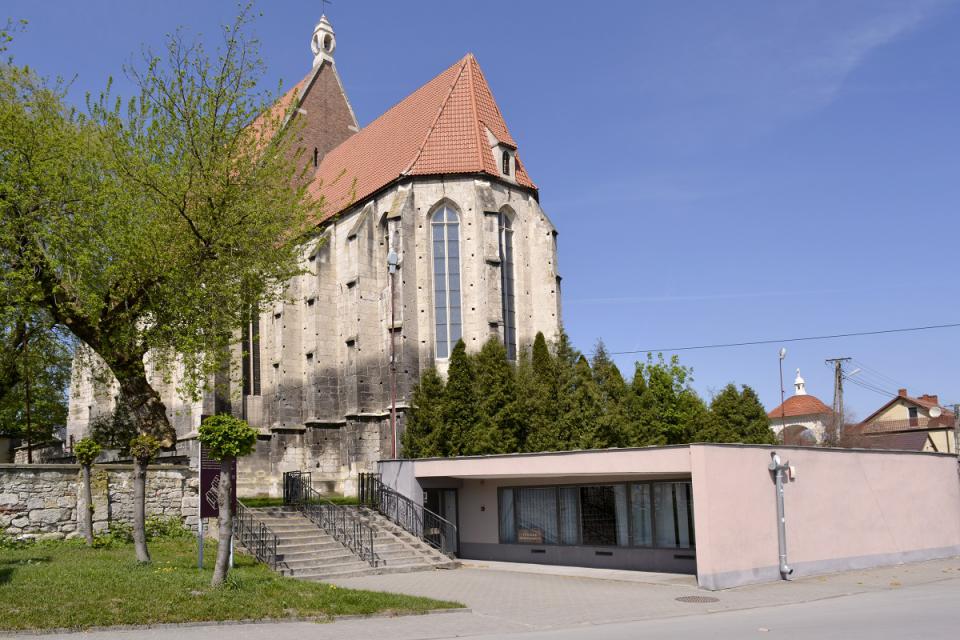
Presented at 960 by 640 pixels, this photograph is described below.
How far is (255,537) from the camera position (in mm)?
19828

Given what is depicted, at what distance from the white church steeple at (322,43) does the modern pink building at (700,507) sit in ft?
112

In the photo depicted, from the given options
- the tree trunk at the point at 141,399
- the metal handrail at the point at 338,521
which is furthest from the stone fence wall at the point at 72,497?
the metal handrail at the point at 338,521

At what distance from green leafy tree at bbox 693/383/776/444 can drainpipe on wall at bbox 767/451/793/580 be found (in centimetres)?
1793

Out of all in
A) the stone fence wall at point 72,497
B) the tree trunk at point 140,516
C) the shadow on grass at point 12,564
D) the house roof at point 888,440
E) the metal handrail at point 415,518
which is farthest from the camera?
the house roof at point 888,440

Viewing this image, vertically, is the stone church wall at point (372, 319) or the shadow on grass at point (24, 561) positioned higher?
the stone church wall at point (372, 319)

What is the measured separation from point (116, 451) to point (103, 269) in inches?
723

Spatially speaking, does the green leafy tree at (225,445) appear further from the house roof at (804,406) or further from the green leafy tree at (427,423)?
the house roof at (804,406)

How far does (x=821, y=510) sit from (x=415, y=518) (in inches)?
383

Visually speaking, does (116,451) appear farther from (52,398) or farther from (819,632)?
(819,632)

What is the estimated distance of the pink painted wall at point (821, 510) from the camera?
639 inches

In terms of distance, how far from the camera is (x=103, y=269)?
63.9ft

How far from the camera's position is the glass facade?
1891 centimetres

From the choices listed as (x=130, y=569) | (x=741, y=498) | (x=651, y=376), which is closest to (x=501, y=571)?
(x=741, y=498)

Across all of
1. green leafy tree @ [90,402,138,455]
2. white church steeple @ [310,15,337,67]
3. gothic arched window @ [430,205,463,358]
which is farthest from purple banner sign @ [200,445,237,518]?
white church steeple @ [310,15,337,67]
